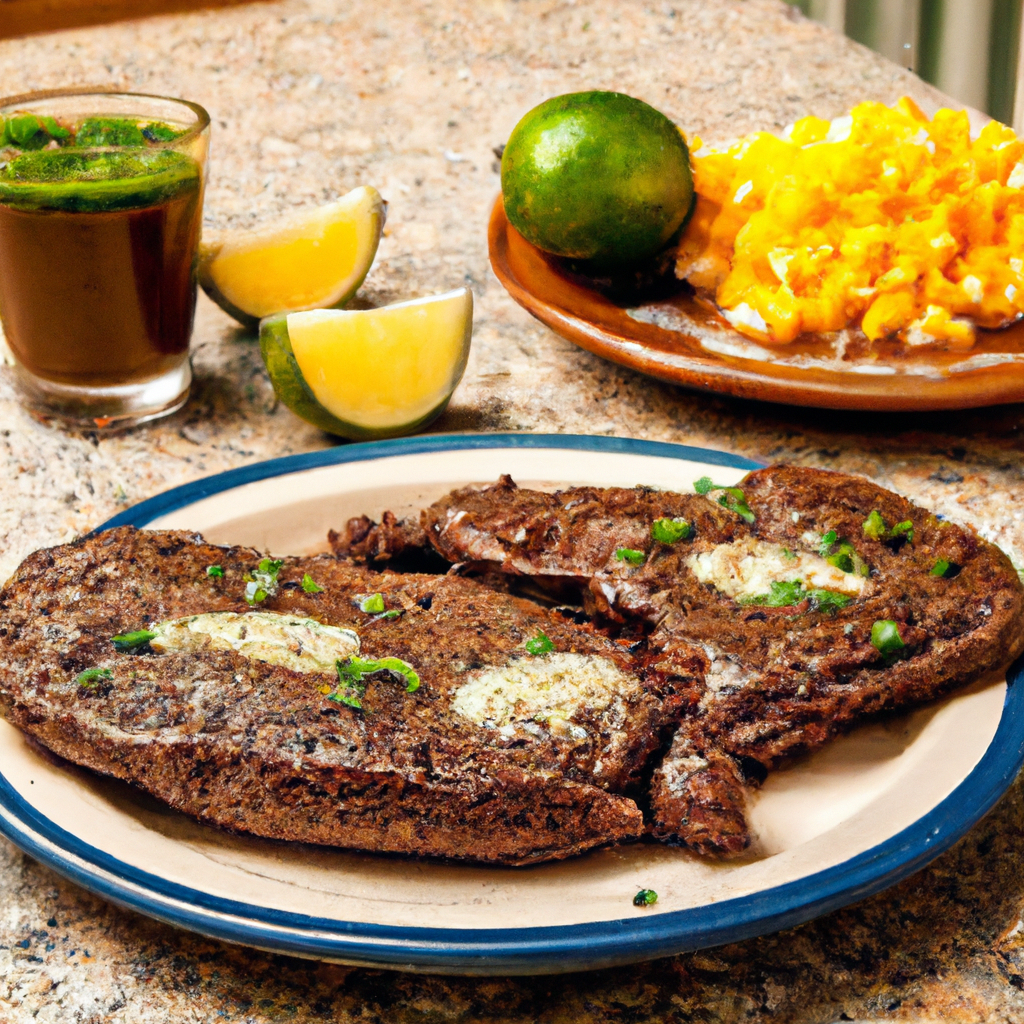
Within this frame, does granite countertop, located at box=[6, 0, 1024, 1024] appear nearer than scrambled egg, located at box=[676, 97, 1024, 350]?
Yes

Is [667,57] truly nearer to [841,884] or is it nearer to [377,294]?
[377,294]

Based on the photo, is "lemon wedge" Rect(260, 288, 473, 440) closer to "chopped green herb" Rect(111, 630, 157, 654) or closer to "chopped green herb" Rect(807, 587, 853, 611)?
"chopped green herb" Rect(111, 630, 157, 654)

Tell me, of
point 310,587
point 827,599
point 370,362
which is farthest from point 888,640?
point 370,362

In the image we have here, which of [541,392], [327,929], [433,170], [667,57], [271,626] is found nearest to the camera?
[327,929]

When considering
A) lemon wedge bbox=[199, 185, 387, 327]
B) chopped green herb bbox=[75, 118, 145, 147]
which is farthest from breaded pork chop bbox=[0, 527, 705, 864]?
lemon wedge bbox=[199, 185, 387, 327]

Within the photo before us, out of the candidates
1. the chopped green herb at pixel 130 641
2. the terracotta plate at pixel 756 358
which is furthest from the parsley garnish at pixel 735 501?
the chopped green herb at pixel 130 641

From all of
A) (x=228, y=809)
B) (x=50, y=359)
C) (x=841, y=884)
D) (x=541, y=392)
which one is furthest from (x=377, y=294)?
(x=841, y=884)

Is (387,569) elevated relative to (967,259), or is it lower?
lower
